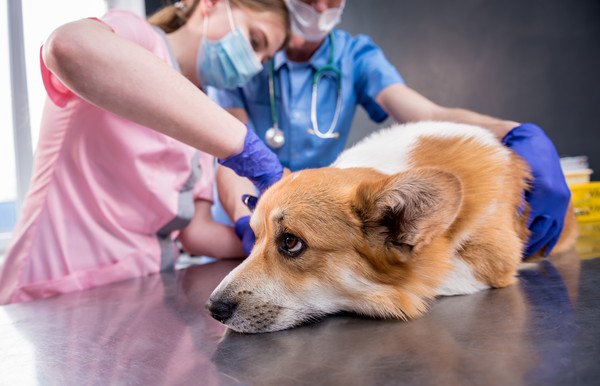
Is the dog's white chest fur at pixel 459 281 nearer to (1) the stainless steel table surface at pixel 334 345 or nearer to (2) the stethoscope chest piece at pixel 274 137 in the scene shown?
(1) the stainless steel table surface at pixel 334 345

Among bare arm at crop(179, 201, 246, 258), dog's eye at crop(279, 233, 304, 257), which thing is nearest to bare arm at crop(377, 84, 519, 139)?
bare arm at crop(179, 201, 246, 258)

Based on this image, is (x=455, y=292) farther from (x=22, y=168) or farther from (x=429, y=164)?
(x=22, y=168)

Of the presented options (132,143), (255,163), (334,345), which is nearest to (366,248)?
(334,345)

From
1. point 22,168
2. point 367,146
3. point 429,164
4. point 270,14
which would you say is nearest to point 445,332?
point 429,164

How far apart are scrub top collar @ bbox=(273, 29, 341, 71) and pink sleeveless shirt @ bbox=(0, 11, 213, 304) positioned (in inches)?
23.5

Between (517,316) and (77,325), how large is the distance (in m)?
0.78

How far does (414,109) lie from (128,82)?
109cm

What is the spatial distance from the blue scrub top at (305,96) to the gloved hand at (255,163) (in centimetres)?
73

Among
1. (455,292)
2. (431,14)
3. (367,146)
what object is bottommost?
(455,292)

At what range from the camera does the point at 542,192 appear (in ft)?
3.61

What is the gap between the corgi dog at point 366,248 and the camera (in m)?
0.78

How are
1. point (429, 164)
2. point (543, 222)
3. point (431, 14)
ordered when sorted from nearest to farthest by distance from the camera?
point (429, 164), point (543, 222), point (431, 14)

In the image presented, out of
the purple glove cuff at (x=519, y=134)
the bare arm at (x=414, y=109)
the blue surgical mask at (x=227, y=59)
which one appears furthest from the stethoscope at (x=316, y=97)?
the purple glove cuff at (x=519, y=134)

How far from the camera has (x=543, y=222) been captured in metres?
1.12
